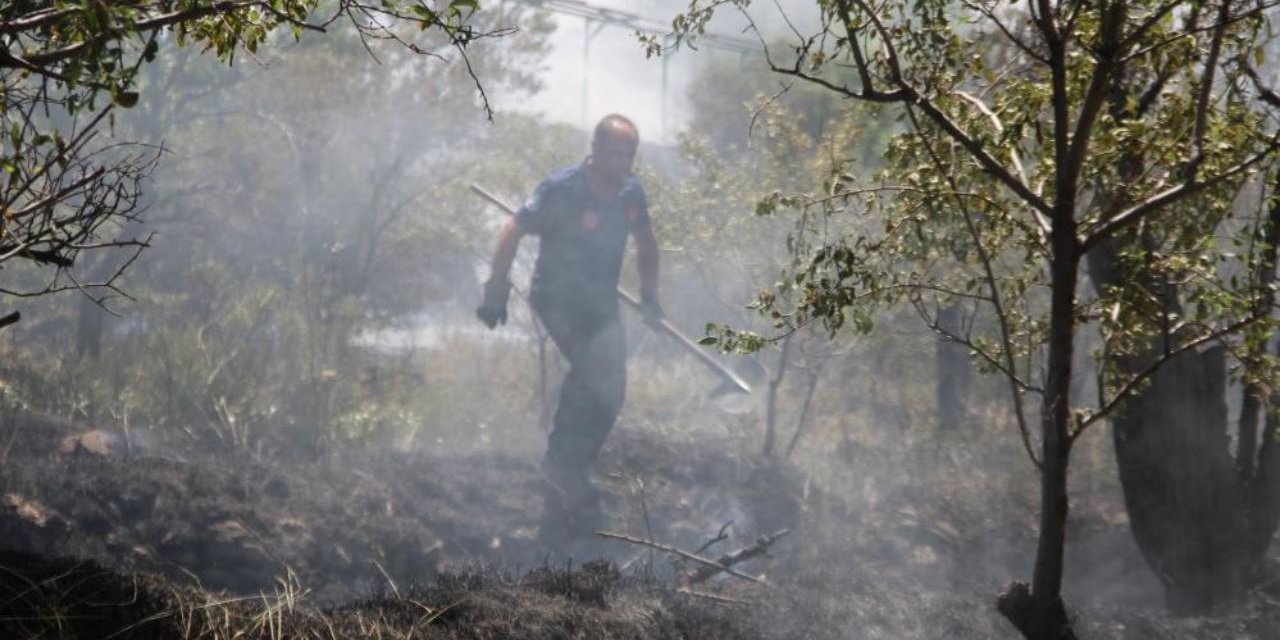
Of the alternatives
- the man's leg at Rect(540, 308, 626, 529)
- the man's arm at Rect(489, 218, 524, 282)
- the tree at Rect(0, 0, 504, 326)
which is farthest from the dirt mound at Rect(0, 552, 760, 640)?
the man's arm at Rect(489, 218, 524, 282)

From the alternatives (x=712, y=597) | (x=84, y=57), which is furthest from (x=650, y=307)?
(x=84, y=57)

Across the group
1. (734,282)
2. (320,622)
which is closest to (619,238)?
(320,622)

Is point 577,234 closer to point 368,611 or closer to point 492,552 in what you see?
point 492,552

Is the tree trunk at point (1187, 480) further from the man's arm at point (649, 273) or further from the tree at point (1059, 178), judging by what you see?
the man's arm at point (649, 273)

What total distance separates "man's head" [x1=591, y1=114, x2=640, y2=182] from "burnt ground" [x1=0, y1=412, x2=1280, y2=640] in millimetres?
3291

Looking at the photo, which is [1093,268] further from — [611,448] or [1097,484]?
[611,448]

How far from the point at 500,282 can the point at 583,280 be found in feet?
2.83

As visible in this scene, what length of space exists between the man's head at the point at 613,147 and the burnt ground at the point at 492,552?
130 inches

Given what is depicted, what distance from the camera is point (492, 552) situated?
332 inches

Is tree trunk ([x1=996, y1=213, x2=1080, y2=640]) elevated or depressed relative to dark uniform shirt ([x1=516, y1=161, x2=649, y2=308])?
depressed

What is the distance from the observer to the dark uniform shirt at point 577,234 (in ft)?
30.3

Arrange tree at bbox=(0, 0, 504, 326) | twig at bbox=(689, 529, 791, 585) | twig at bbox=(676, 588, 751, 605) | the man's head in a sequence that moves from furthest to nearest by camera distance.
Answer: the man's head
twig at bbox=(689, 529, 791, 585)
twig at bbox=(676, 588, 751, 605)
tree at bbox=(0, 0, 504, 326)

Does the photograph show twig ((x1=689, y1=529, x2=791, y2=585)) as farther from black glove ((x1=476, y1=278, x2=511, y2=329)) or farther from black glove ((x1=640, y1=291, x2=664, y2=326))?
black glove ((x1=640, y1=291, x2=664, y2=326))

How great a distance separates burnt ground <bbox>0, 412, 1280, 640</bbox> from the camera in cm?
376
